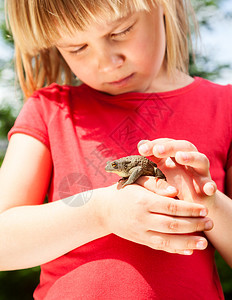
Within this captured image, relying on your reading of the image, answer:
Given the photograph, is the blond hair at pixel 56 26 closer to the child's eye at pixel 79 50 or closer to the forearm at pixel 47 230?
the child's eye at pixel 79 50

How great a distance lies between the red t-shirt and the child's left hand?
296 millimetres

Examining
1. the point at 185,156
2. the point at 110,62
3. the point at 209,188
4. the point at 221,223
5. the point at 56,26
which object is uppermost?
the point at 56,26

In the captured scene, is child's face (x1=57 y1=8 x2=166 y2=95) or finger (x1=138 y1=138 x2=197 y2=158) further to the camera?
child's face (x1=57 y1=8 x2=166 y2=95)

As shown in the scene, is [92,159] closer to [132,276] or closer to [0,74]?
[132,276]

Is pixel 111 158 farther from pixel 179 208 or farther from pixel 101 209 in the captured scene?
pixel 179 208

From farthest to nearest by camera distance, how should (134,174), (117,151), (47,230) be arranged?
(117,151)
(47,230)
(134,174)

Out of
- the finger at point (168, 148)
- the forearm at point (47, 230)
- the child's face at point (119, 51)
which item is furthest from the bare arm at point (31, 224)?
the child's face at point (119, 51)

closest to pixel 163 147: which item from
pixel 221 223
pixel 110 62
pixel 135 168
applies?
pixel 135 168

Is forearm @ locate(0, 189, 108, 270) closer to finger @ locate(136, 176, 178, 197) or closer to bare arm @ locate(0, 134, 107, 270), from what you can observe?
bare arm @ locate(0, 134, 107, 270)

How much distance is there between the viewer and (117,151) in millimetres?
1526

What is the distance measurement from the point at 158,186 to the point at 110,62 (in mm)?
578

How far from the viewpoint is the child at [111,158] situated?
116 cm

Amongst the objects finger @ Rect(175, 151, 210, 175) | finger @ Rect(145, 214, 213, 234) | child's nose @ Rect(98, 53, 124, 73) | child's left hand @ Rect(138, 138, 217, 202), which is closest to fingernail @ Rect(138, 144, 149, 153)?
child's left hand @ Rect(138, 138, 217, 202)

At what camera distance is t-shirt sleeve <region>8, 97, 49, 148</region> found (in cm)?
152
